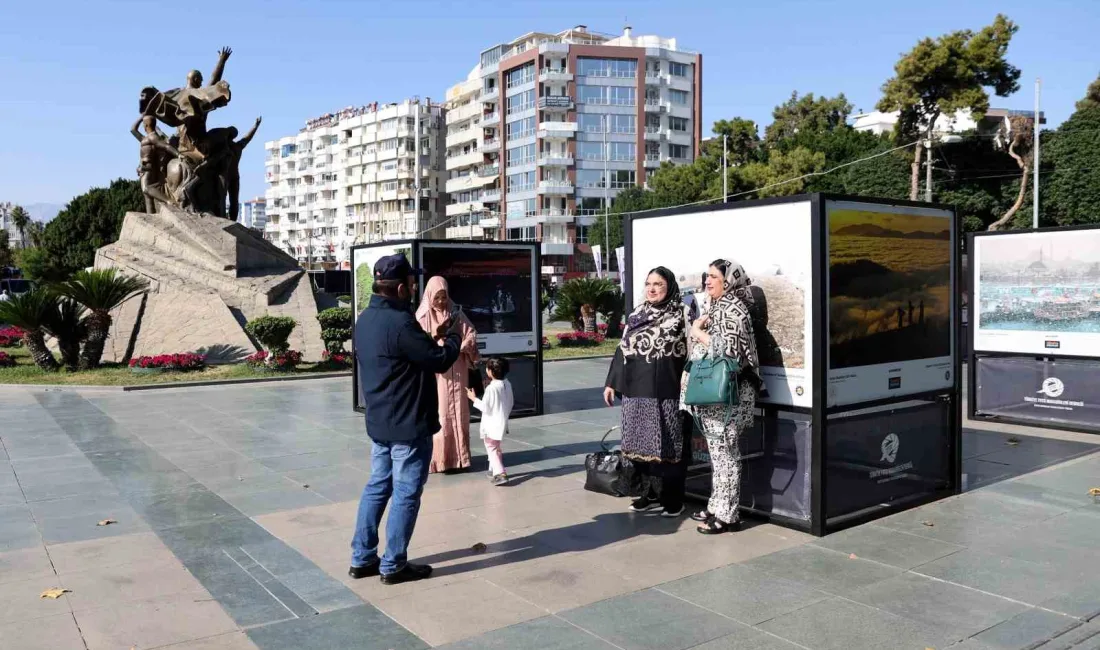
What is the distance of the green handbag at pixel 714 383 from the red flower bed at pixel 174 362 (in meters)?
13.1

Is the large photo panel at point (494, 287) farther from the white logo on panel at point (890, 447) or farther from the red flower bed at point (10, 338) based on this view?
the red flower bed at point (10, 338)

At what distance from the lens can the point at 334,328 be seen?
1798cm

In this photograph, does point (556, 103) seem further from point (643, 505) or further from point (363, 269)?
point (643, 505)

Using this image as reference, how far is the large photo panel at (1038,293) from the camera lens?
33.1 ft

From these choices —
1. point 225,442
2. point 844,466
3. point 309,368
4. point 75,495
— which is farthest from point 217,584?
point 309,368

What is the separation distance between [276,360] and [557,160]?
2309 inches

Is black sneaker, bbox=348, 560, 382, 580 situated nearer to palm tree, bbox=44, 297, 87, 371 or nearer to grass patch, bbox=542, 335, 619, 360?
palm tree, bbox=44, 297, 87, 371

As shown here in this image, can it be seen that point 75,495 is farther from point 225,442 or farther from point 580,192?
point 580,192

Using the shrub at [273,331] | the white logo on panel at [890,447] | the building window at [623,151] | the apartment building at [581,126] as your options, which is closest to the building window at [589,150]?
the apartment building at [581,126]

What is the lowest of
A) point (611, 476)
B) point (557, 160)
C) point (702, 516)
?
point (702, 516)

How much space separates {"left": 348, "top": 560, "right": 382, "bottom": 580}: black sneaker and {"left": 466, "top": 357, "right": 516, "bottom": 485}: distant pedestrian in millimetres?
2450

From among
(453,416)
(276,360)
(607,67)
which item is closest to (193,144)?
(276,360)

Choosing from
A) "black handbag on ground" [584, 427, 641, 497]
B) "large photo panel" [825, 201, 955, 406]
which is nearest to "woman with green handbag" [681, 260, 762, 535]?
"large photo panel" [825, 201, 955, 406]

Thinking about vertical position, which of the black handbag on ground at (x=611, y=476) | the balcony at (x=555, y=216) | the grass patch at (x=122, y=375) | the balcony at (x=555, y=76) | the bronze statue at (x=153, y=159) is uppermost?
the balcony at (x=555, y=76)
